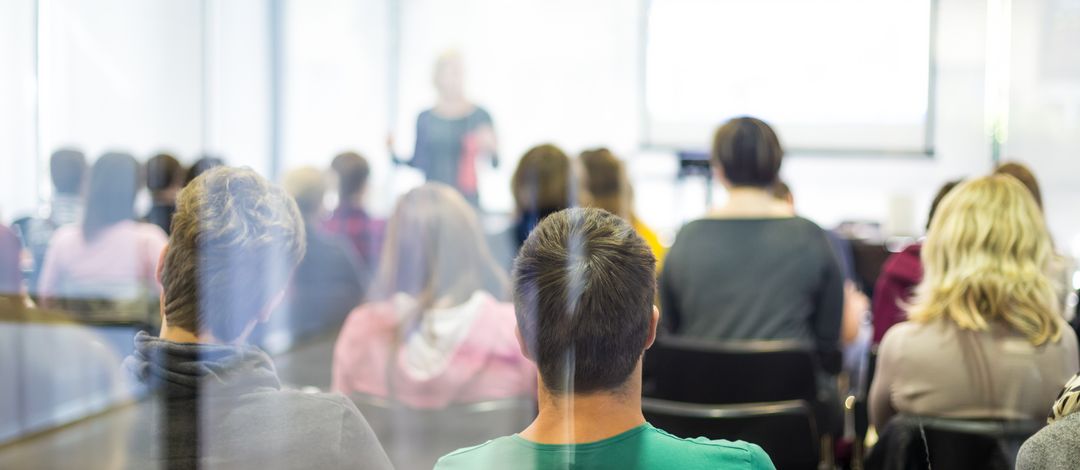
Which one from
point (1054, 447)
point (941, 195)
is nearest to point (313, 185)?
point (941, 195)

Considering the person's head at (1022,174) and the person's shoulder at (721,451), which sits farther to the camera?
the person's head at (1022,174)

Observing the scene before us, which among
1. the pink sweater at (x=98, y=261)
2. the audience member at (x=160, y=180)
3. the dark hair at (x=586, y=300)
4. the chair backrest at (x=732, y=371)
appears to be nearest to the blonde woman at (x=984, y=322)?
the chair backrest at (x=732, y=371)

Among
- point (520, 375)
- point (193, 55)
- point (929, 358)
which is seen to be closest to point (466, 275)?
point (520, 375)

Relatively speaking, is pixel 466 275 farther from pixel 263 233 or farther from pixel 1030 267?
pixel 1030 267

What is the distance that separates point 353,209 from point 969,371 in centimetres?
282

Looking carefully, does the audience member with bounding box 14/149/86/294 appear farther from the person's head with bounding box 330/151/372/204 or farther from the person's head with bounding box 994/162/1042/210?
the person's head with bounding box 994/162/1042/210

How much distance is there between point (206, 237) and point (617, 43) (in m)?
4.00

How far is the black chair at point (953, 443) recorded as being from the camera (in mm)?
1400

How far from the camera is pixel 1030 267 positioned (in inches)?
58.5

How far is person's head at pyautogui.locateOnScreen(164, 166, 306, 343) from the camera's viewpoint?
106 centimetres

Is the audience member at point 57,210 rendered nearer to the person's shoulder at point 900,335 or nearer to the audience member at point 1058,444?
the person's shoulder at point 900,335

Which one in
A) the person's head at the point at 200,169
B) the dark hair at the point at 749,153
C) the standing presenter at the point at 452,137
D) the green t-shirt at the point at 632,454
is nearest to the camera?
the green t-shirt at the point at 632,454

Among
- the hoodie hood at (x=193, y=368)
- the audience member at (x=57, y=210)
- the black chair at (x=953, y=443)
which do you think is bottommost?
the black chair at (x=953, y=443)

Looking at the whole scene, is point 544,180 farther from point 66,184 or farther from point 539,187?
point 66,184
